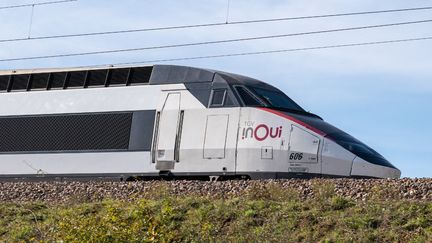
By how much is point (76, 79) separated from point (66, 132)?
158cm

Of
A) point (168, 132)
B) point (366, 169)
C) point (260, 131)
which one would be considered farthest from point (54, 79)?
point (366, 169)

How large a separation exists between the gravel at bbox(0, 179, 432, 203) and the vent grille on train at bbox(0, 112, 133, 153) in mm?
2527

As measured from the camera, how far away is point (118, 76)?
74.1ft

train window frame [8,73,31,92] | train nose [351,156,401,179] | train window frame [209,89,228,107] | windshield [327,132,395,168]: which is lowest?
train nose [351,156,401,179]

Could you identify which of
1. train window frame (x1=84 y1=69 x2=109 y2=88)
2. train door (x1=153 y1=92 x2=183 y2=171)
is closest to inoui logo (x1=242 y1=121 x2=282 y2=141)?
train door (x1=153 y1=92 x2=183 y2=171)

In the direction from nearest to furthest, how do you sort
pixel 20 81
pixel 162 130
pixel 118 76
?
pixel 162 130 → pixel 118 76 → pixel 20 81

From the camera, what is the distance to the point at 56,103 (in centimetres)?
2314

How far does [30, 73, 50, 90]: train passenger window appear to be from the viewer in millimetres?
23703

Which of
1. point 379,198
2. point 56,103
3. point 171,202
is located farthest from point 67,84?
point 379,198

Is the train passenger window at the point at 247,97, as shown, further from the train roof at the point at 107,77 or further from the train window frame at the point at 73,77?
the train window frame at the point at 73,77

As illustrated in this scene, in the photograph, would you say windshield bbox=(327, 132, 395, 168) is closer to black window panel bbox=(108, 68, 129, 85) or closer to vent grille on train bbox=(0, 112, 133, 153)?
vent grille on train bbox=(0, 112, 133, 153)

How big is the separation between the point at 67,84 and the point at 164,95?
335 cm

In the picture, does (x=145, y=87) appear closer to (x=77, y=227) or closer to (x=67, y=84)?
(x=67, y=84)

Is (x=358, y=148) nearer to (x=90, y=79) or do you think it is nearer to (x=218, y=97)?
(x=218, y=97)
